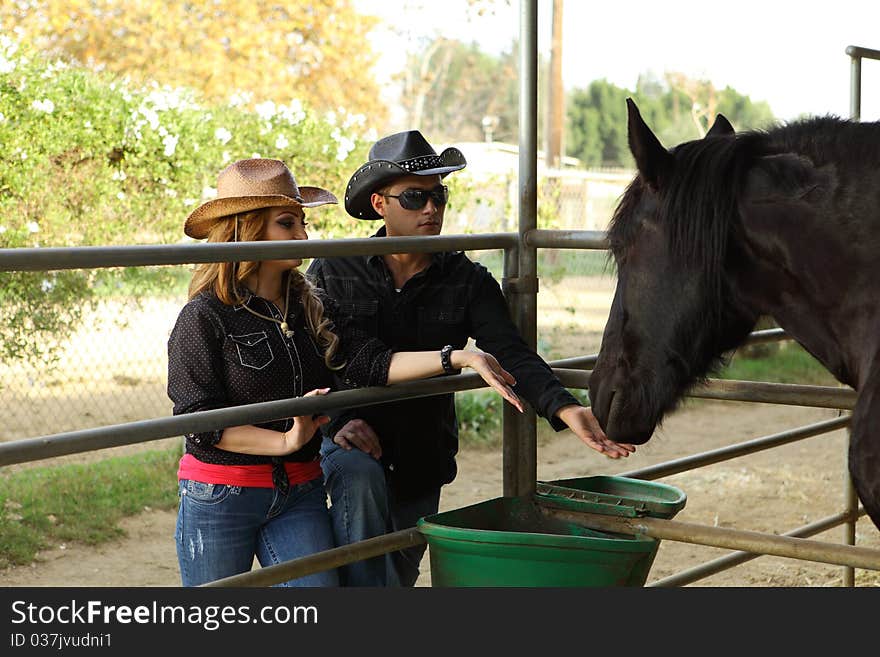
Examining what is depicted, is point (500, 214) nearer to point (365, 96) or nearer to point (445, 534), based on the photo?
point (365, 96)

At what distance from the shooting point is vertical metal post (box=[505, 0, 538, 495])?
2.69m

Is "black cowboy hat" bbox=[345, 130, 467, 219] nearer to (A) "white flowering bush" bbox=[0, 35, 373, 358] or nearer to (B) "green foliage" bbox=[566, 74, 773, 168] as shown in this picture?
(A) "white flowering bush" bbox=[0, 35, 373, 358]

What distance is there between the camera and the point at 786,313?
1.94 meters

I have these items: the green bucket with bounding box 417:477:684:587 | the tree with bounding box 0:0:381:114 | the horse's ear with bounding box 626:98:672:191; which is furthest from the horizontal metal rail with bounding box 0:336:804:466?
the tree with bounding box 0:0:381:114

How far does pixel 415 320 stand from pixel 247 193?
0.60 meters

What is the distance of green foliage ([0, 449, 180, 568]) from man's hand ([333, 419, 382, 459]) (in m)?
3.34

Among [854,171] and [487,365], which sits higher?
[854,171]

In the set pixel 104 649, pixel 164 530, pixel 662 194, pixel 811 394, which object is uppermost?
pixel 662 194

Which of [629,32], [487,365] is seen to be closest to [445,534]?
[487,365]

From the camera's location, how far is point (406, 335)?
9.12 feet

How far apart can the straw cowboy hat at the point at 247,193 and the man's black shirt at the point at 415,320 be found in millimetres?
341

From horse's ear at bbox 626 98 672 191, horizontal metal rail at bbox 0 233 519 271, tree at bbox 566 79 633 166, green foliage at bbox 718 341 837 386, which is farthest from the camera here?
tree at bbox 566 79 633 166

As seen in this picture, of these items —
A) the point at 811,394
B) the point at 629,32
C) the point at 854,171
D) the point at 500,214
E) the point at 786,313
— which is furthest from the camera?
the point at 629,32

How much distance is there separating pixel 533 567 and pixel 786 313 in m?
0.72
